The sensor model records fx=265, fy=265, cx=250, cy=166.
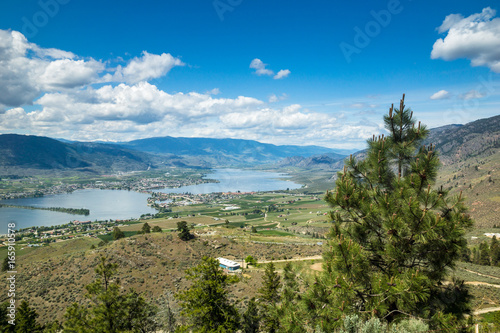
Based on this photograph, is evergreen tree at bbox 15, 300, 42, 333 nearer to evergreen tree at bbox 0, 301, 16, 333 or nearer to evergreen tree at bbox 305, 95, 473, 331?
evergreen tree at bbox 0, 301, 16, 333

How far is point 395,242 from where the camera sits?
677cm

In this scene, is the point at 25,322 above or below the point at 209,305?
below

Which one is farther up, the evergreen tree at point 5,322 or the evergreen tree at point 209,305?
the evergreen tree at point 209,305

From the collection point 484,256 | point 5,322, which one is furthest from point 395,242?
point 484,256

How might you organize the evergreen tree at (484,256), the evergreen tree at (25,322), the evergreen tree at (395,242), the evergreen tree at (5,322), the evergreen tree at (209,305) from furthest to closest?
1. the evergreen tree at (484,256)
2. the evergreen tree at (25,322)
3. the evergreen tree at (5,322)
4. the evergreen tree at (209,305)
5. the evergreen tree at (395,242)

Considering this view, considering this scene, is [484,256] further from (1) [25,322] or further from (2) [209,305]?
(1) [25,322]

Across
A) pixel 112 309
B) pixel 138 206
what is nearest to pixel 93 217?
pixel 138 206

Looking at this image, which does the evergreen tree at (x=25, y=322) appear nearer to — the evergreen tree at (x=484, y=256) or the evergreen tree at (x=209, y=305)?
the evergreen tree at (x=209, y=305)

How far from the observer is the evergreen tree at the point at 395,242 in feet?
20.8

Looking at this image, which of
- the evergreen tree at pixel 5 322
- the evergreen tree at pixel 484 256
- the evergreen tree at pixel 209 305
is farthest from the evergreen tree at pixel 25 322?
the evergreen tree at pixel 484 256

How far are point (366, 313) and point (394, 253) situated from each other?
68.8 inches

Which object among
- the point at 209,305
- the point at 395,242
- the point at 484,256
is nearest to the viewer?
the point at 395,242

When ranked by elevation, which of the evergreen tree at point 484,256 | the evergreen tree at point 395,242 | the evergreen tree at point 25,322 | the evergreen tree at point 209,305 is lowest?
the evergreen tree at point 484,256

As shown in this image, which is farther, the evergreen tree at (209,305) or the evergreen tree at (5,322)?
the evergreen tree at (5,322)
